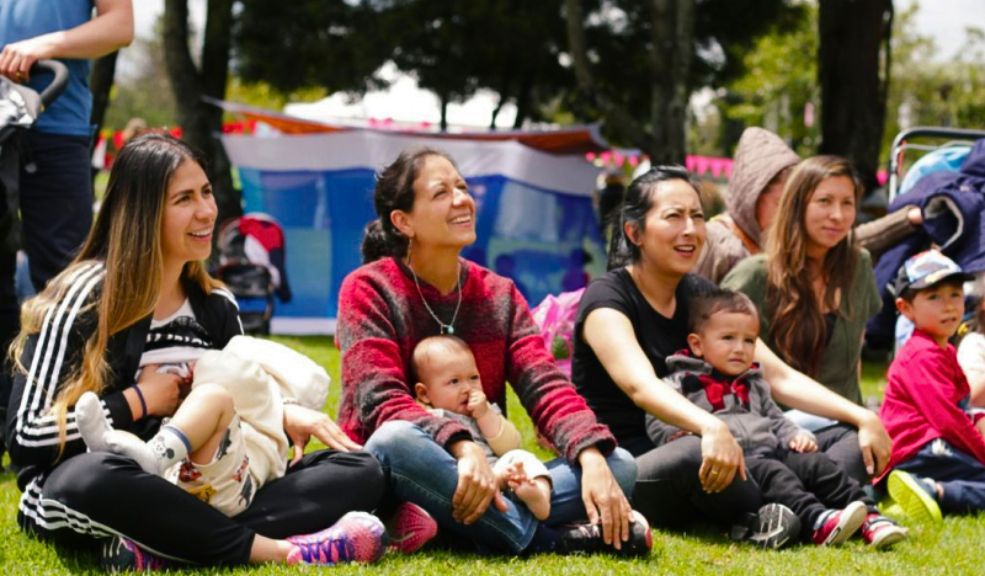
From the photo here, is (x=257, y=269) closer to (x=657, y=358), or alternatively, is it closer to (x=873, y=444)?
(x=657, y=358)

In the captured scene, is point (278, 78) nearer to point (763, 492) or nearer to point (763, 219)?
point (763, 219)

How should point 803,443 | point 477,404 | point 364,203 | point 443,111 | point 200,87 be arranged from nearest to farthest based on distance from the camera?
point 477,404
point 803,443
point 364,203
point 200,87
point 443,111

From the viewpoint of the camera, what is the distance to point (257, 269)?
31.8ft

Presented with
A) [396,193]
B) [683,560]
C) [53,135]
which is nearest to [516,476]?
[683,560]

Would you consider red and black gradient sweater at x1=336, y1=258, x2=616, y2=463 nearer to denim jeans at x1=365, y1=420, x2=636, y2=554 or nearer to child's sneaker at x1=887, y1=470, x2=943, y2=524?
Answer: denim jeans at x1=365, y1=420, x2=636, y2=554

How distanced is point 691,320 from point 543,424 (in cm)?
76

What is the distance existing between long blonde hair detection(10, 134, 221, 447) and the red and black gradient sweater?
59 cm

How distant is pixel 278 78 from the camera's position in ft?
54.6

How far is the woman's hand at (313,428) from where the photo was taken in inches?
129

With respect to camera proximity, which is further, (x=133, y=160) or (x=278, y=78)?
(x=278, y=78)

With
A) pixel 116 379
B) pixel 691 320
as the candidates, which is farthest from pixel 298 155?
pixel 116 379

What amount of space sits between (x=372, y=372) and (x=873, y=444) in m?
1.64

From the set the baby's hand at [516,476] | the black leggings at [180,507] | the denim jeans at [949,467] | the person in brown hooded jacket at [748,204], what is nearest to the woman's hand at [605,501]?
the baby's hand at [516,476]

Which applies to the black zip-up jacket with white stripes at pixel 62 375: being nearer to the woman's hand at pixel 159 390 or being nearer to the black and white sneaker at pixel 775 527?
the woman's hand at pixel 159 390
